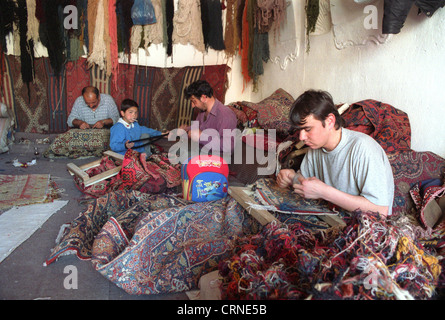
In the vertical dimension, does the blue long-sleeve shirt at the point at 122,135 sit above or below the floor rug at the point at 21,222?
above

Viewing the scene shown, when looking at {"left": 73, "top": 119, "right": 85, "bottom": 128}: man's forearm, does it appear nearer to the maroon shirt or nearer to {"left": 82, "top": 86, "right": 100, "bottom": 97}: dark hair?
{"left": 82, "top": 86, "right": 100, "bottom": 97}: dark hair

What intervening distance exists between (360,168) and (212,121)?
6.67 ft

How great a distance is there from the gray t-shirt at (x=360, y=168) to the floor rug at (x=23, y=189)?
2.39 meters

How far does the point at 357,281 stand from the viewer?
100cm

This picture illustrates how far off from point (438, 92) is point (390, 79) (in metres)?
0.45

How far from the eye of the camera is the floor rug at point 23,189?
2854 mm

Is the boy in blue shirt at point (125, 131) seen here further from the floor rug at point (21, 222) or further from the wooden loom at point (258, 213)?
the wooden loom at point (258, 213)

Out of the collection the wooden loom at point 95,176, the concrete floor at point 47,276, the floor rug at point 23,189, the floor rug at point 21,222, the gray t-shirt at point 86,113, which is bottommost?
the concrete floor at point 47,276

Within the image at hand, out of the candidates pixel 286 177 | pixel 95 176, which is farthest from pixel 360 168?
pixel 95 176

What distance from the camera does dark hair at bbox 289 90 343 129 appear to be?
5.69 feet

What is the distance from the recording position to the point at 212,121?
11.5ft

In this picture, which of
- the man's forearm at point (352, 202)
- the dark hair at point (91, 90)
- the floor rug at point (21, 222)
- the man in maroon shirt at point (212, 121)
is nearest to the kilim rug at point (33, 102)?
the dark hair at point (91, 90)

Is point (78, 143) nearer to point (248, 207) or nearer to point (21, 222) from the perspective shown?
point (21, 222)
